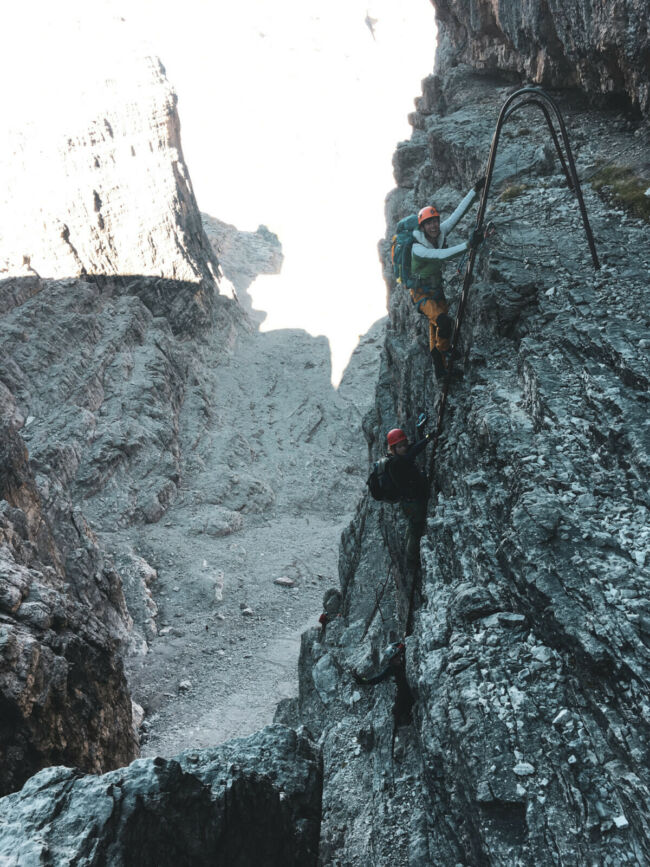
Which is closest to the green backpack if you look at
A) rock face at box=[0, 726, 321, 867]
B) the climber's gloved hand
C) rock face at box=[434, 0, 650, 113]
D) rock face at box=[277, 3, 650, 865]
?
rock face at box=[277, 3, 650, 865]

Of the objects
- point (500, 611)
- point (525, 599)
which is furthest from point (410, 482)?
point (525, 599)

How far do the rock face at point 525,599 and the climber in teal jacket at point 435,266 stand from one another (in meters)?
0.54

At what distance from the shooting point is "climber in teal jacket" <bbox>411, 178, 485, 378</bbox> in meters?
10.5

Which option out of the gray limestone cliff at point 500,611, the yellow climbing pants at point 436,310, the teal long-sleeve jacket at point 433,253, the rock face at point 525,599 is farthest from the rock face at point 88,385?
the teal long-sleeve jacket at point 433,253

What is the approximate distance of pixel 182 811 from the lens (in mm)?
6512

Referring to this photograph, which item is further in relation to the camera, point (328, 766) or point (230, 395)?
point (230, 395)

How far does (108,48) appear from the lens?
50.6 m

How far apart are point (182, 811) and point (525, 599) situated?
189 inches

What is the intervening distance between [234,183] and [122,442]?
70190 millimetres

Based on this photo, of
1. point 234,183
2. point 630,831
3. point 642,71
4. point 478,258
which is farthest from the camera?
point 234,183

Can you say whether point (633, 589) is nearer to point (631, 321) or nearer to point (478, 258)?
point (631, 321)

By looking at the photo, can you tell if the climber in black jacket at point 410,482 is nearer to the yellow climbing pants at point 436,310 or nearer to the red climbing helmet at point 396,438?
the red climbing helmet at point 396,438

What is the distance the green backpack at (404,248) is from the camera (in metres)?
11.3

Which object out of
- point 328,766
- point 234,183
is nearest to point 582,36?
point 328,766
